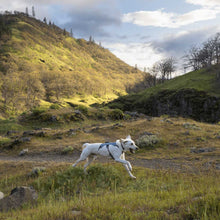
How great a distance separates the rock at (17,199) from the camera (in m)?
4.70

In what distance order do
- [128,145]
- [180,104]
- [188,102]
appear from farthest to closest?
1. [180,104]
2. [188,102]
3. [128,145]

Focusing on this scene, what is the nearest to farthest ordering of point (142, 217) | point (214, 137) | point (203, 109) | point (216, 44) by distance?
point (142, 217)
point (214, 137)
point (203, 109)
point (216, 44)

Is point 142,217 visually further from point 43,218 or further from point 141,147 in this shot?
point 141,147

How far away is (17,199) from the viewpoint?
4906 mm

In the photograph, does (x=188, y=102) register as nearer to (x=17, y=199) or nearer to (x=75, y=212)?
(x=17, y=199)

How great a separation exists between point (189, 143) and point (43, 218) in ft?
41.7

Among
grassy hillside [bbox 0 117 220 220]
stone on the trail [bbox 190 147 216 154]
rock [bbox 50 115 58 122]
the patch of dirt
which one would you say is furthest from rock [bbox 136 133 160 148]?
rock [bbox 50 115 58 122]

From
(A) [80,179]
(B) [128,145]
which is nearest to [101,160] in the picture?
(A) [80,179]

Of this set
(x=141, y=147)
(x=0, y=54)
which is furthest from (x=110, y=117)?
(x=0, y=54)

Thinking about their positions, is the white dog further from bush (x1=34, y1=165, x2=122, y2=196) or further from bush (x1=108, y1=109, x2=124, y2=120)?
bush (x1=108, y1=109, x2=124, y2=120)

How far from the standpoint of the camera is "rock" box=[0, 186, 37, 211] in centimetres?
470

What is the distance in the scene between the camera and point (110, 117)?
30.3 metres

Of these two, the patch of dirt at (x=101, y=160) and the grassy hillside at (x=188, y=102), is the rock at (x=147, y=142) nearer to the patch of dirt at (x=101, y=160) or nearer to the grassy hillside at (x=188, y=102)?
the patch of dirt at (x=101, y=160)

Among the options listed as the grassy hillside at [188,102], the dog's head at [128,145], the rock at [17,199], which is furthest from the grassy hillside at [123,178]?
the grassy hillside at [188,102]
